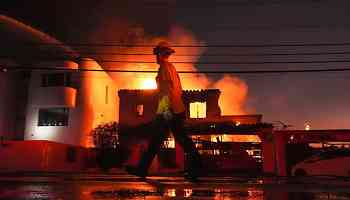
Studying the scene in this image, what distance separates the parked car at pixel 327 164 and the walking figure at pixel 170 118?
41.5 ft

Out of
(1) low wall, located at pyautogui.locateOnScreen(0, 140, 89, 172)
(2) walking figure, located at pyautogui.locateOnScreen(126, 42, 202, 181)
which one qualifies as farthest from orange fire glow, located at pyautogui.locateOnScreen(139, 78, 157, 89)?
(2) walking figure, located at pyautogui.locateOnScreen(126, 42, 202, 181)

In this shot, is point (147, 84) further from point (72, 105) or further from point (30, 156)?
point (30, 156)

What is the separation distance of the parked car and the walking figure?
498 inches

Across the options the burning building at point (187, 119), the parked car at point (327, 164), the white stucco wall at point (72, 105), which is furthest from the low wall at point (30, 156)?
the parked car at point (327, 164)

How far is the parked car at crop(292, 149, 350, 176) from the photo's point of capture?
17234mm

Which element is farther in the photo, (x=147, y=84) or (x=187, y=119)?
(x=147, y=84)

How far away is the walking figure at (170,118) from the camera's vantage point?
5.68 meters

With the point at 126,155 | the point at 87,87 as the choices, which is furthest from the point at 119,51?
the point at 126,155

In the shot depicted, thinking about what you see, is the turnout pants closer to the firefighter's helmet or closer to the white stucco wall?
the firefighter's helmet

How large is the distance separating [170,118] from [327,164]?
13.9 metres

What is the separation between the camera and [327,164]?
1772 cm

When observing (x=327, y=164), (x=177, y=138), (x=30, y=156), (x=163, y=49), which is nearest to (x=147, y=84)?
(x=30, y=156)

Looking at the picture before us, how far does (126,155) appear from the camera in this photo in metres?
30.6

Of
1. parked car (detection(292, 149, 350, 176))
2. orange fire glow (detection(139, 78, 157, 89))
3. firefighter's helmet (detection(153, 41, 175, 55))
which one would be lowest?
parked car (detection(292, 149, 350, 176))
